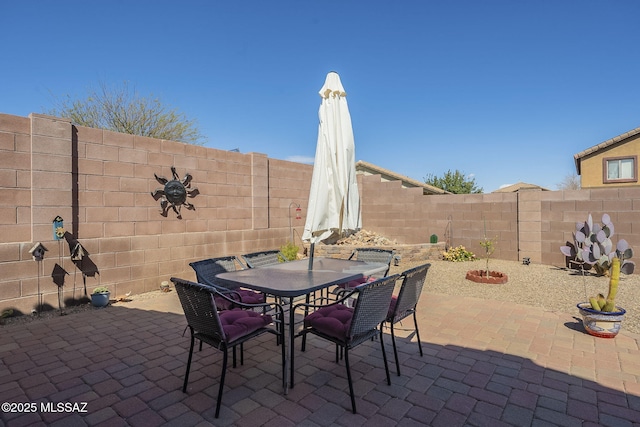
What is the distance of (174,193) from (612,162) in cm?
1742

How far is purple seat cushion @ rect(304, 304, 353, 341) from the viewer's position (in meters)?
2.43

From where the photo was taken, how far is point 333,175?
3344 mm

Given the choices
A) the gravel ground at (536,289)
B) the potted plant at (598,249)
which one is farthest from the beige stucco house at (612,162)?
the gravel ground at (536,289)

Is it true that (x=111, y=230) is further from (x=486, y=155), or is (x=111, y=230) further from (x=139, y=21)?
(x=486, y=155)

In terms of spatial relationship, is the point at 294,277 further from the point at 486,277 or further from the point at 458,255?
the point at 458,255

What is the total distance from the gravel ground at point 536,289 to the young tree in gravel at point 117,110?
7.59m

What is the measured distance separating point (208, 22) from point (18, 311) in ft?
21.8

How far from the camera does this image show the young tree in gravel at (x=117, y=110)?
10281 millimetres

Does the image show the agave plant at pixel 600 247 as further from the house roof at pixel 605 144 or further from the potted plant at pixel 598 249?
the house roof at pixel 605 144

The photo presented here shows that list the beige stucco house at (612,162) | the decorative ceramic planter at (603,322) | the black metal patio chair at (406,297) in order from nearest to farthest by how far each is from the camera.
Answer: the black metal patio chair at (406,297) → the decorative ceramic planter at (603,322) → the beige stucco house at (612,162)

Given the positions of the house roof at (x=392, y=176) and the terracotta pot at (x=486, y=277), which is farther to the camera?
the house roof at (x=392, y=176)

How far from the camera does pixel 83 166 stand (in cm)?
489

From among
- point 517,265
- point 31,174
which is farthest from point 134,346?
point 517,265

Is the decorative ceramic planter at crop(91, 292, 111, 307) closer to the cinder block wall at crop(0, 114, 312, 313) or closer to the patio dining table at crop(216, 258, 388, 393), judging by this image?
the cinder block wall at crop(0, 114, 312, 313)
